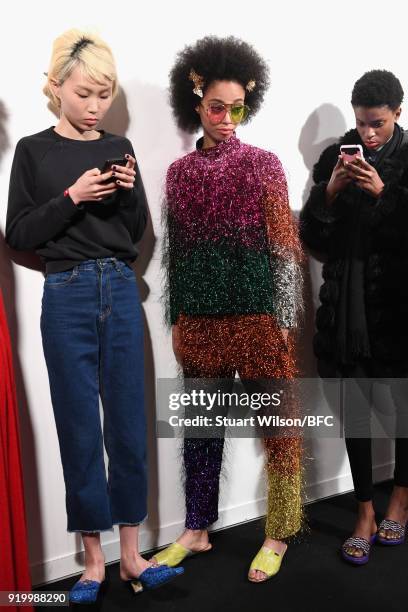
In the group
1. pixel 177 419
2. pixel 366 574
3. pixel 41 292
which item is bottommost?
pixel 366 574

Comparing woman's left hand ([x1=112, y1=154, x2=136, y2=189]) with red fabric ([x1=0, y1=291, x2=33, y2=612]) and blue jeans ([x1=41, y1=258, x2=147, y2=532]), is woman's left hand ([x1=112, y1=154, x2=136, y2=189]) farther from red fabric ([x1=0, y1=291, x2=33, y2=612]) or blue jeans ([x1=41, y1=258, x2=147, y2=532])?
red fabric ([x1=0, y1=291, x2=33, y2=612])

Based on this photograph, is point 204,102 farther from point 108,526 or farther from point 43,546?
point 43,546

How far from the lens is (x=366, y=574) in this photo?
7.16 ft

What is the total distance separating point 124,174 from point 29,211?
294 mm

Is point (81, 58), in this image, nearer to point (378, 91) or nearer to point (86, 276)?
point (86, 276)

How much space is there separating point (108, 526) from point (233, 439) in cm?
75

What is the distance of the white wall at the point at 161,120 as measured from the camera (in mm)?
2064

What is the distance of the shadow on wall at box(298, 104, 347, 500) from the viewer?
2738 millimetres

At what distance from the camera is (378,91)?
2215 mm

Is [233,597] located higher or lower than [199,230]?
lower

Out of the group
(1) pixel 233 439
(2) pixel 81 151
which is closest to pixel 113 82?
(2) pixel 81 151

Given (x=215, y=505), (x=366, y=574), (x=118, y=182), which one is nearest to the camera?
(x=118, y=182)

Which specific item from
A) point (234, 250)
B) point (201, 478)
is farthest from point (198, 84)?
point (201, 478)

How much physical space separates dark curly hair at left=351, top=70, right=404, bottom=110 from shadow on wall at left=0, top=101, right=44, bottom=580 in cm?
118
